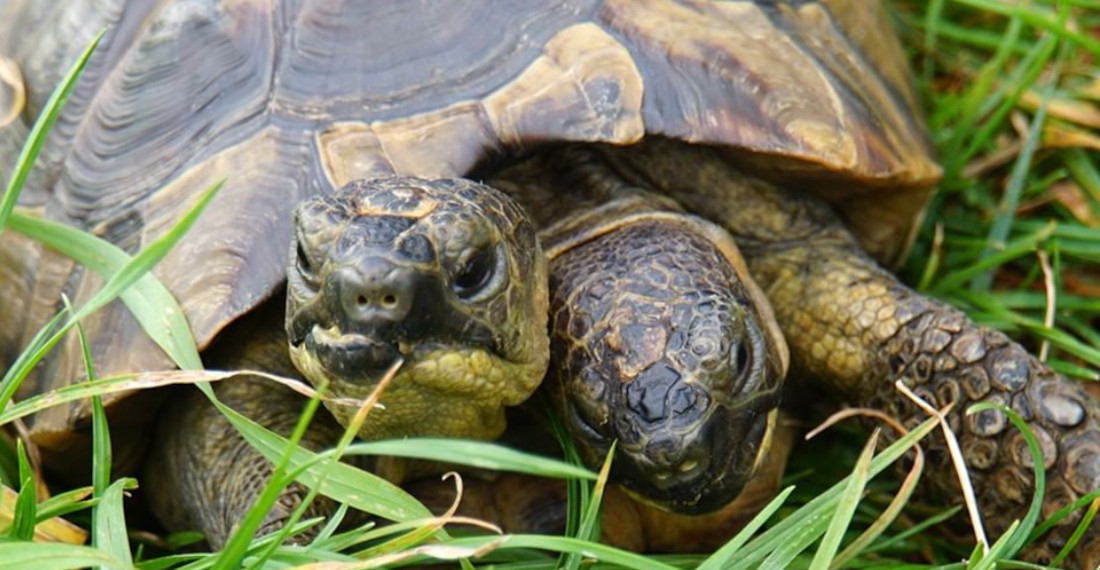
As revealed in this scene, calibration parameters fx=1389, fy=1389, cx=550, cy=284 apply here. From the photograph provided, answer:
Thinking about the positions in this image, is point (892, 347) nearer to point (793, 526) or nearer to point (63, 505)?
point (793, 526)

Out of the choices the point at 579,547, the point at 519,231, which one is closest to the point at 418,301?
the point at 519,231

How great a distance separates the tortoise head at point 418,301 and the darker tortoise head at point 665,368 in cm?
10

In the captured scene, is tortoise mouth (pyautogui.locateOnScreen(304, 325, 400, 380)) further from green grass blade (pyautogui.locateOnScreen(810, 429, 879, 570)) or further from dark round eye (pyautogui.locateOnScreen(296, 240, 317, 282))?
green grass blade (pyautogui.locateOnScreen(810, 429, 879, 570))

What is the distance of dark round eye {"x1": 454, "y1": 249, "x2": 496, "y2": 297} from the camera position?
2.36m

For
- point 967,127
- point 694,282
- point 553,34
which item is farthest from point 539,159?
point 967,127

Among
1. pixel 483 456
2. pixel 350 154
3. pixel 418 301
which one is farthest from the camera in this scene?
pixel 350 154

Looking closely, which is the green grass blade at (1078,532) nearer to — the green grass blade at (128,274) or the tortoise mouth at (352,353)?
the tortoise mouth at (352,353)

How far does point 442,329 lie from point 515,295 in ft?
0.63

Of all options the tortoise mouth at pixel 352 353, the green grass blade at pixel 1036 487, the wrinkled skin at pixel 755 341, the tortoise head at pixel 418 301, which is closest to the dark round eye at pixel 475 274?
the tortoise head at pixel 418 301

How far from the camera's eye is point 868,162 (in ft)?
9.99

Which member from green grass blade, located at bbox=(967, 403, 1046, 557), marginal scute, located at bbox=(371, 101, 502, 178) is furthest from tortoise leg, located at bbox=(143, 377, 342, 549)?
green grass blade, located at bbox=(967, 403, 1046, 557)

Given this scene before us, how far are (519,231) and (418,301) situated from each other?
1.22 ft

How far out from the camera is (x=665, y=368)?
2467 millimetres

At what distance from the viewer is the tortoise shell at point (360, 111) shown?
8.99 feet
